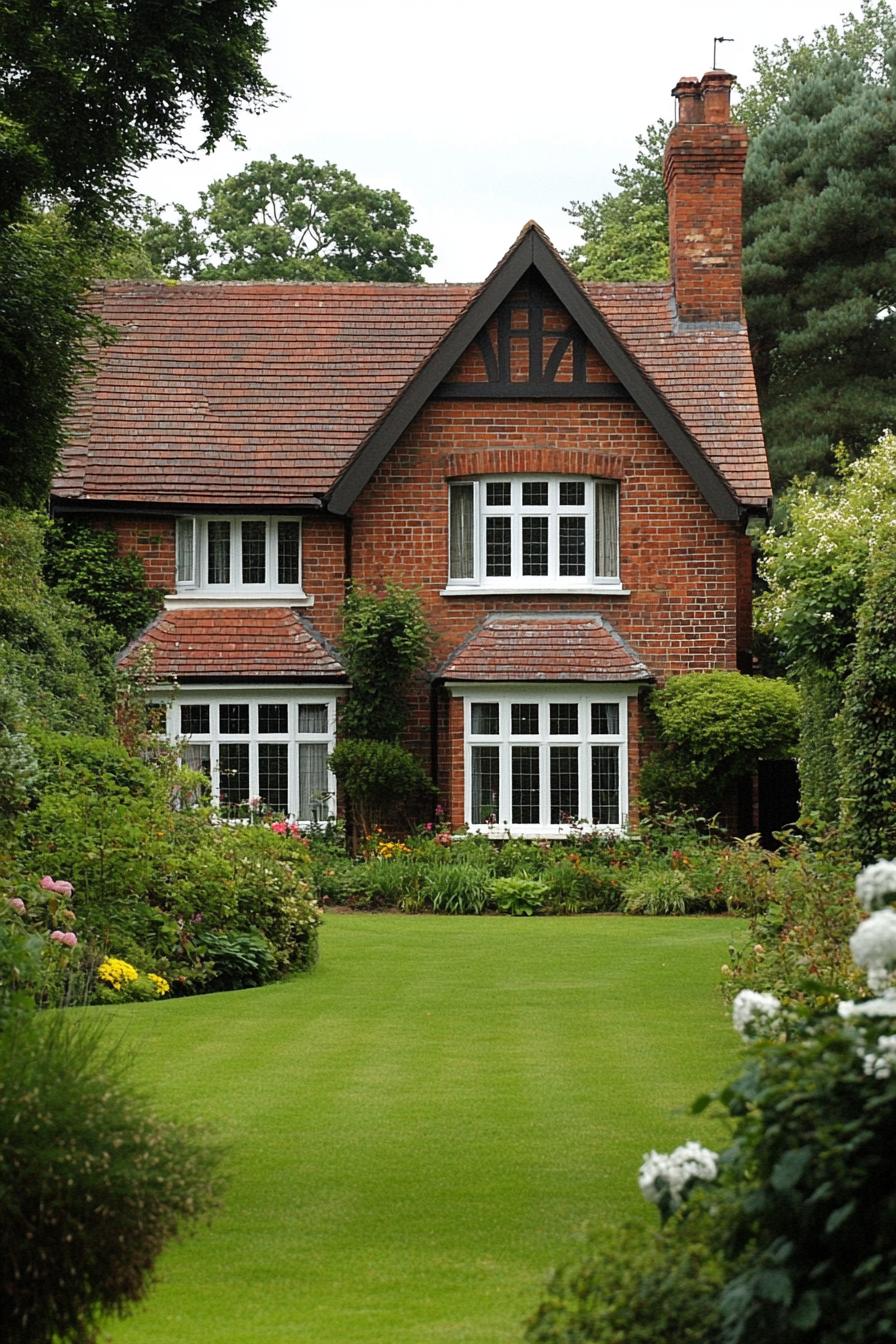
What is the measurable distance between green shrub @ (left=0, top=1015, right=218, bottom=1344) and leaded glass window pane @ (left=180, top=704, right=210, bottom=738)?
2021cm

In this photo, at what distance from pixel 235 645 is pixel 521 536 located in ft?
14.0

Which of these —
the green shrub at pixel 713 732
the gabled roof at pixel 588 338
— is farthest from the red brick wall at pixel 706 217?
the green shrub at pixel 713 732

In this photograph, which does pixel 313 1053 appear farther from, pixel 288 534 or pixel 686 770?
pixel 288 534

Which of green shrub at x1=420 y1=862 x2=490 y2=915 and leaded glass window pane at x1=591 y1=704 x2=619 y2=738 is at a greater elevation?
leaded glass window pane at x1=591 y1=704 x2=619 y2=738

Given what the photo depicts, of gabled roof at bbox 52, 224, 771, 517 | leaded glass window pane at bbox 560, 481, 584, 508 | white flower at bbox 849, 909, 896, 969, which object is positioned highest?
gabled roof at bbox 52, 224, 771, 517

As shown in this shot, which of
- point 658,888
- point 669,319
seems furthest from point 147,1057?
point 669,319

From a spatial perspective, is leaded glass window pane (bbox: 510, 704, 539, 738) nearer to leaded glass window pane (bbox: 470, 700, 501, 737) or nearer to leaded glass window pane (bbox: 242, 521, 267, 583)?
leaded glass window pane (bbox: 470, 700, 501, 737)

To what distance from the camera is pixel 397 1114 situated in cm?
920

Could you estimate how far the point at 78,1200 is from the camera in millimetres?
4648

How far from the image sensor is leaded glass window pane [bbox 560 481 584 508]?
25844 millimetres

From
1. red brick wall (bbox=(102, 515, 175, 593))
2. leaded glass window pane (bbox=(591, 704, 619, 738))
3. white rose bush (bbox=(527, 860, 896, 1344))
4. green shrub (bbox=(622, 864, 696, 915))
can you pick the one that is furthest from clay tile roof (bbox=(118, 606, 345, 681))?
white rose bush (bbox=(527, 860, 896, 1344))

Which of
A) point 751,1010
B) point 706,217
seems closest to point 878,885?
point 751,1010

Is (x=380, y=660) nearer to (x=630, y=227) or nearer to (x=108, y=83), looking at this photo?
(x=108, y=83)

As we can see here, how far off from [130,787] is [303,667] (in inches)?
343
